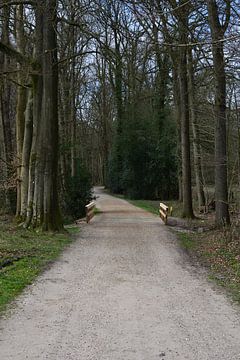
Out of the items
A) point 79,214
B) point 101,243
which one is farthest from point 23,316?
point 79,214

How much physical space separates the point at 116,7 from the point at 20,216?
8.69 meters

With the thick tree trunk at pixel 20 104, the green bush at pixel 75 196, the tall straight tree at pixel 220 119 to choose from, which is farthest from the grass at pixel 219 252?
the green bush at pixel 75 196

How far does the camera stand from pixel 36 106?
58.7 ft

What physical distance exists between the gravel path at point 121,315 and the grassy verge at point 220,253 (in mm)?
405

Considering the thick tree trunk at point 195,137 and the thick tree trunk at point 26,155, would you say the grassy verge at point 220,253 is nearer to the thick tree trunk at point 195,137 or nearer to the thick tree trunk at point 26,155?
the thick tree trunk at point 26,155

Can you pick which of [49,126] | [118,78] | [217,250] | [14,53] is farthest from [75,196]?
[217,250]

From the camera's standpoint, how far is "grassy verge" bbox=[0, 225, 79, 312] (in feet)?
28.3

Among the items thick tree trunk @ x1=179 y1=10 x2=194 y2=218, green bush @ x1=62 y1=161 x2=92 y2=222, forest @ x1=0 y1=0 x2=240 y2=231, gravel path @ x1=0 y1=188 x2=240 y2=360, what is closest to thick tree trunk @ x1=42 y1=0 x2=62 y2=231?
forest @ x1=0 y1=0 x2=240 y2=231

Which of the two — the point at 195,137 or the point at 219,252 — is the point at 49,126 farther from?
the point at 195,137

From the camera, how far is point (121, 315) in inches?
272

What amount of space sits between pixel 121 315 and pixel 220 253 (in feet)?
20.3

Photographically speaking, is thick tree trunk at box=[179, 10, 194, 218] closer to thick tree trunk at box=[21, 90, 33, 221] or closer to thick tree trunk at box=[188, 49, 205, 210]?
thick tree trunk at box=[188, 49, 205, 210]

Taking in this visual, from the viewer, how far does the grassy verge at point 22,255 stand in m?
8.64

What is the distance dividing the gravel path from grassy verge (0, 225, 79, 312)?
10.8 inches
